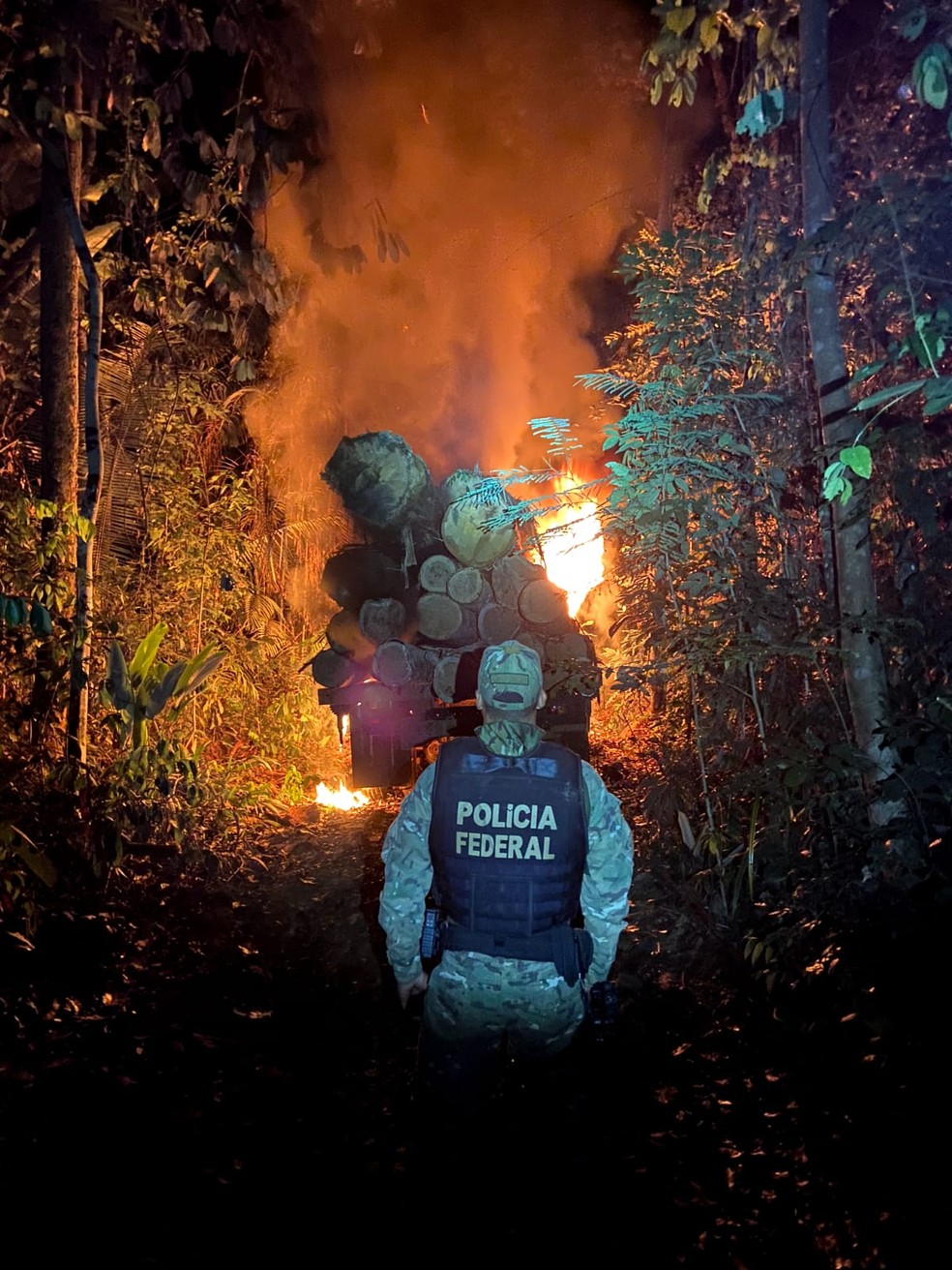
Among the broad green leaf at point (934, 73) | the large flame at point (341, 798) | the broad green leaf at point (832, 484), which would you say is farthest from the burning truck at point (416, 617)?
the broad green leaf at point (934, 73)

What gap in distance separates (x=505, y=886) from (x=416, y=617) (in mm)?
5413

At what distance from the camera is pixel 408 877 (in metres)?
2.79

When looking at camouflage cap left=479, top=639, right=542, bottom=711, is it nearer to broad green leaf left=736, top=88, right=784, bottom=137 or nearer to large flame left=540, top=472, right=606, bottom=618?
broad green leaf left=736, top=88, right=784, bottom=137

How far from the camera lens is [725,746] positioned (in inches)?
200

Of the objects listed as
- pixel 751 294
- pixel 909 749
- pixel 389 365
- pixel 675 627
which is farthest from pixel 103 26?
pixel 909 749

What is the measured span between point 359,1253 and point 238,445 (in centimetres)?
882

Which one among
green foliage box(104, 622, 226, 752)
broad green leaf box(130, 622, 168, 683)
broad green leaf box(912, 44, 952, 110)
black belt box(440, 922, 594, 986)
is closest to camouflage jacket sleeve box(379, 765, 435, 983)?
black belt box(440, 922, 594, 986)

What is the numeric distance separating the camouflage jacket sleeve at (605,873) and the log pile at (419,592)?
4976 mm

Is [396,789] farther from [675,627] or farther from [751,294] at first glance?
[751,294]

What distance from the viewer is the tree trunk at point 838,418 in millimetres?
4078

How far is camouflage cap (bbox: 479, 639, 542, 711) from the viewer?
9.18ft

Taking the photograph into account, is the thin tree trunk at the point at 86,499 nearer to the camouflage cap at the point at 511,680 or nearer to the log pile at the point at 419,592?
the log pile at the point at 419,592

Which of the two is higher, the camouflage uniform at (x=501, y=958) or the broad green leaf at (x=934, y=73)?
the broad green leaf at (x=934, y=73)

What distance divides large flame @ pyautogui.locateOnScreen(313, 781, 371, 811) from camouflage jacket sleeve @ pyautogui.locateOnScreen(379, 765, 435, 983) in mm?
Result: 4711
